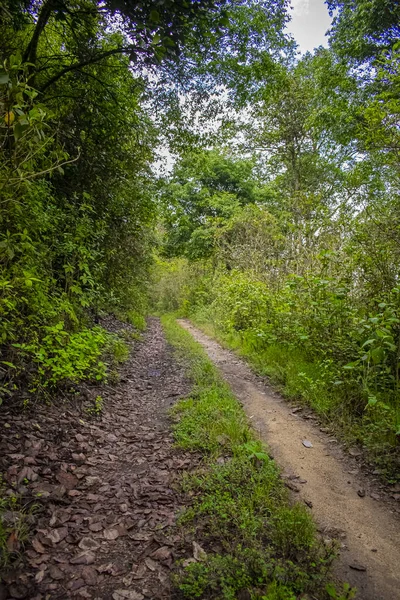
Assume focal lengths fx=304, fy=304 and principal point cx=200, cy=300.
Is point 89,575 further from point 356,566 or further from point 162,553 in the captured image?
point 356,566

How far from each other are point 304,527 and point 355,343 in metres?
3.27

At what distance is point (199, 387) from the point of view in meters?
5.88

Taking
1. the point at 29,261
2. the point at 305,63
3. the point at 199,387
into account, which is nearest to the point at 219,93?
the point at 29,261

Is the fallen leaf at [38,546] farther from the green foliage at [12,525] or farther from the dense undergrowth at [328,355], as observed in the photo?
the dense undergrowth at [328,355]

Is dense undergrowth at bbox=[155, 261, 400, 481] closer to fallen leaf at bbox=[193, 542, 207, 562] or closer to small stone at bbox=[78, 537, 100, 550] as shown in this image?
fallen leaf at bbox=[193, 542, 207, 562]

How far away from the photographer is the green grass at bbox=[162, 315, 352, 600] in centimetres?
207

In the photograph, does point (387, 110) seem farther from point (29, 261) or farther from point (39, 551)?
point (39, 551)

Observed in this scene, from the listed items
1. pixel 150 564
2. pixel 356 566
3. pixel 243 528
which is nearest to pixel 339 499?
pixel 356 566

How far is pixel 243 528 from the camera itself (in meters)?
2.49

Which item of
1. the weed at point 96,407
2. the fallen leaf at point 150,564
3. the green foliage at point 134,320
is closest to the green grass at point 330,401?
the fallen leaf at point 150,564

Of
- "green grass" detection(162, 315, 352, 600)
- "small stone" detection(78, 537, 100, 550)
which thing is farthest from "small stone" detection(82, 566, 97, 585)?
"green grass" detection(162, 315, 352, 600)

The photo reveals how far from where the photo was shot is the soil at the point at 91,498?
2.15 m

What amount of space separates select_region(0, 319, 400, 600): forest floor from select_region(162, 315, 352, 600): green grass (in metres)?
0.17

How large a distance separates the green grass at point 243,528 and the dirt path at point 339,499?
21cm
